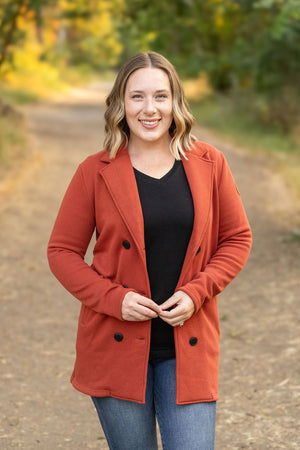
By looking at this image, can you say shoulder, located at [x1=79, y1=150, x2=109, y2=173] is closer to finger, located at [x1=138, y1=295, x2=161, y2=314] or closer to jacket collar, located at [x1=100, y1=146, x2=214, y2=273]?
jacket collar, located at [x1=100, y1=146, x2=214, y2=273]

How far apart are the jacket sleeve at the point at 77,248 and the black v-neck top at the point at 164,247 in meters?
0.16

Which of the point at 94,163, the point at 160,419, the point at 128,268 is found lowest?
the point at 160,419

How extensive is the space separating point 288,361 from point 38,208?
5768mm

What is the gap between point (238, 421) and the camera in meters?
4.04

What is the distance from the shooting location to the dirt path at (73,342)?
396 centimetres

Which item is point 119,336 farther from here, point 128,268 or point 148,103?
point 148,103

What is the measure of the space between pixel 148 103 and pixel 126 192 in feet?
1.11

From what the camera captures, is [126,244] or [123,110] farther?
[123,110]

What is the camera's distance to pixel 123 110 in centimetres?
250

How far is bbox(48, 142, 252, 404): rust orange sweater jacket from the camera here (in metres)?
2.36

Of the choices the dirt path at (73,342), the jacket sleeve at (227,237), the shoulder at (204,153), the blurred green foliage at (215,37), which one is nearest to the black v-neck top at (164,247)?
the jacket sleeve at (227,237)

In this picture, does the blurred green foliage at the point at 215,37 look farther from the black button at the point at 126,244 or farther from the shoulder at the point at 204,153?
the black button at the point at 126,244

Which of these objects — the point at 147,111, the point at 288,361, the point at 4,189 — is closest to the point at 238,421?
the point at 288,361

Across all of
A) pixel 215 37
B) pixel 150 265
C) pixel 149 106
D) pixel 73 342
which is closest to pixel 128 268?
pixel 150 265
